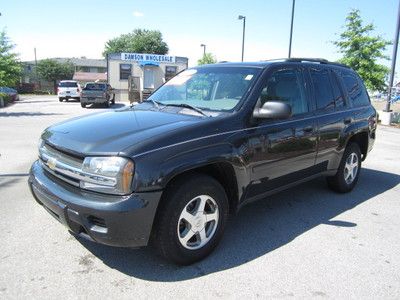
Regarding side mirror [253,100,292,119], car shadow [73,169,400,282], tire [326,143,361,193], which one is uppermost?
side mirror [253,100,292,119]

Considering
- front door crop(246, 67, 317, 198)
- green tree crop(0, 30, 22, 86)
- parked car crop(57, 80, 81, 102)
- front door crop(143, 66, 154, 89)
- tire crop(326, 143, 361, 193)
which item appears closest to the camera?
front door crop(246, 67, 317, 198)

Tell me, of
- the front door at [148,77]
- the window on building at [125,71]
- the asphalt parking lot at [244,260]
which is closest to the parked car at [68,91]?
the window on building at [125,71]

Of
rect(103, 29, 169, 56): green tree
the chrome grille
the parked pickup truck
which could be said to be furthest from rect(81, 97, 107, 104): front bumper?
rect(103, 29, 169, 56): green tree

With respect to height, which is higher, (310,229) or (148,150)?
(148,150)

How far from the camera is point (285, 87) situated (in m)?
4.50

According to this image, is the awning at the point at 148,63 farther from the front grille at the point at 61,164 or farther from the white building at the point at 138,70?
the front grille at the point at 61,164

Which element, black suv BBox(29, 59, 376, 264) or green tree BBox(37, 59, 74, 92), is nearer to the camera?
black suv BBox(29, 59, 376, 264)

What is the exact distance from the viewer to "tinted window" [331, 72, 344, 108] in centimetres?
534

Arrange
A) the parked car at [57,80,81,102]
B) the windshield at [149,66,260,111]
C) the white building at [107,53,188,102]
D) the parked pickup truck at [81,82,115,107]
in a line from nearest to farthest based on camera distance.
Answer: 1. the windshield at [149,66,260,111]
2. the parked pickup truck at [81,82,115,107]
3. the parked car at [57,80,81,102]
4. the white building at [107,53,188,102]

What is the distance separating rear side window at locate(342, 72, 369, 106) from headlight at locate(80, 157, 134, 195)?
152 inches

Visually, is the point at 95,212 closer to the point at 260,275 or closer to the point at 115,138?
the point at 115,138

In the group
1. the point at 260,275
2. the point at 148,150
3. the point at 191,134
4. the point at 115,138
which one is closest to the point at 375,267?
the point at 260,275

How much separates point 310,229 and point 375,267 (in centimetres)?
94

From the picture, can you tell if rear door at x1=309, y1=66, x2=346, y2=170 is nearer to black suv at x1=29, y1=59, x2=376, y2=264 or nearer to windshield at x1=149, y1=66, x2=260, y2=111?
black suv at x1=29, y1=59, x2=376, y2=264
